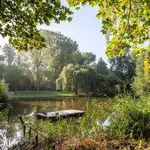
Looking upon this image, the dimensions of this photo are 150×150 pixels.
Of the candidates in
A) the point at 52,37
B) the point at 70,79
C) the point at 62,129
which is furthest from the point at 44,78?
the point at 62,129

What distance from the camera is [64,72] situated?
20625mm

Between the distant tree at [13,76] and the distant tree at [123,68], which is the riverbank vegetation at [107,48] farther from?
the distant tree at [13,76]

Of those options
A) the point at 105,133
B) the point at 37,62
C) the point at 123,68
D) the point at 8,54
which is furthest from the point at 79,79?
the point at 8,54

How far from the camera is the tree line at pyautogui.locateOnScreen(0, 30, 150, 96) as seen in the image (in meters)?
20.4

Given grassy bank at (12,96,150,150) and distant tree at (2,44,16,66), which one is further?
distant tree at (2,44,16,66)

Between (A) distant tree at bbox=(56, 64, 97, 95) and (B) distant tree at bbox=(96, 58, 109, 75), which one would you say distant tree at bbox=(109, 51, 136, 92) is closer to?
(B) distant tree at bbox=(96, 58, 109, 75)

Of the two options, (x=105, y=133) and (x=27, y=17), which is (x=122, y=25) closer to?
(x=27, y=17)

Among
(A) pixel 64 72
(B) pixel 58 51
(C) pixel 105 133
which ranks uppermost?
(B) pixel 58 51

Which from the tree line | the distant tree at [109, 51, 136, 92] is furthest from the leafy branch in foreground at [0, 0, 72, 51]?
the distant tree at [109, 51, 136, 92]

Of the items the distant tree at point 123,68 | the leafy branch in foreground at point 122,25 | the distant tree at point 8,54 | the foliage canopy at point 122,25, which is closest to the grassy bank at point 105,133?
the leafy branch in foreground at point 122,25

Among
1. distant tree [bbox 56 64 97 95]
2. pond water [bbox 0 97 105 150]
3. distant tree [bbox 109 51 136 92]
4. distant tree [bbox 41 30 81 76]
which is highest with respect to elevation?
distant tree [bbox 41 30 81 76]

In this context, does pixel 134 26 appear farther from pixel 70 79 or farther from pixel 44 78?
pixel 44 78

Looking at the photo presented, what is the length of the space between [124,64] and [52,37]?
43.9 feet

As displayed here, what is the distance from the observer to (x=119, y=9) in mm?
2650
